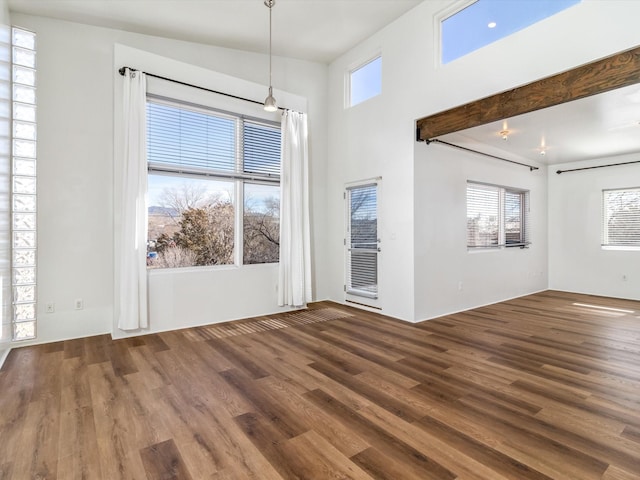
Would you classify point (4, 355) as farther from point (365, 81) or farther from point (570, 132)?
point (570, 132)

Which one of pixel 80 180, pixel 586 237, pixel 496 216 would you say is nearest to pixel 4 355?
pixel 80 180

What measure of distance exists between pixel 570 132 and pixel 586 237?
3113 mm

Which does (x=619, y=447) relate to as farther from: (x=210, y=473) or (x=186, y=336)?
(x=186, y=336)

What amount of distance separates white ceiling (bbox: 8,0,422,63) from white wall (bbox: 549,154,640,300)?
5173mm

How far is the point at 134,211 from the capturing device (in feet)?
13.3

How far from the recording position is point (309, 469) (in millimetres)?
1768

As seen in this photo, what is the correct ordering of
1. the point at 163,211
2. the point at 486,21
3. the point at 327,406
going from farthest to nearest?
the point at 163,211 → the point at 486,21 → the point at 327,406

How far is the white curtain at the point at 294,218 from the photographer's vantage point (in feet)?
17.2

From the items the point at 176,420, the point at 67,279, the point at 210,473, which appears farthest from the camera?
the point at 67,279

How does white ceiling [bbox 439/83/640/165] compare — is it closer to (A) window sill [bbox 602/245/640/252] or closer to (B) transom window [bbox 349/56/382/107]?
(B) transom window [bbox 349/56/382/107]

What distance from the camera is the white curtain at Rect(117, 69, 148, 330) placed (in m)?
4.02

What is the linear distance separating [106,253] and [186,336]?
57.2 inches

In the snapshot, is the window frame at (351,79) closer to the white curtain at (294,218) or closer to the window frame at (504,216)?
the white curtain at (294,218)

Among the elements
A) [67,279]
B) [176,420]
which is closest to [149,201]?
[67,279]
